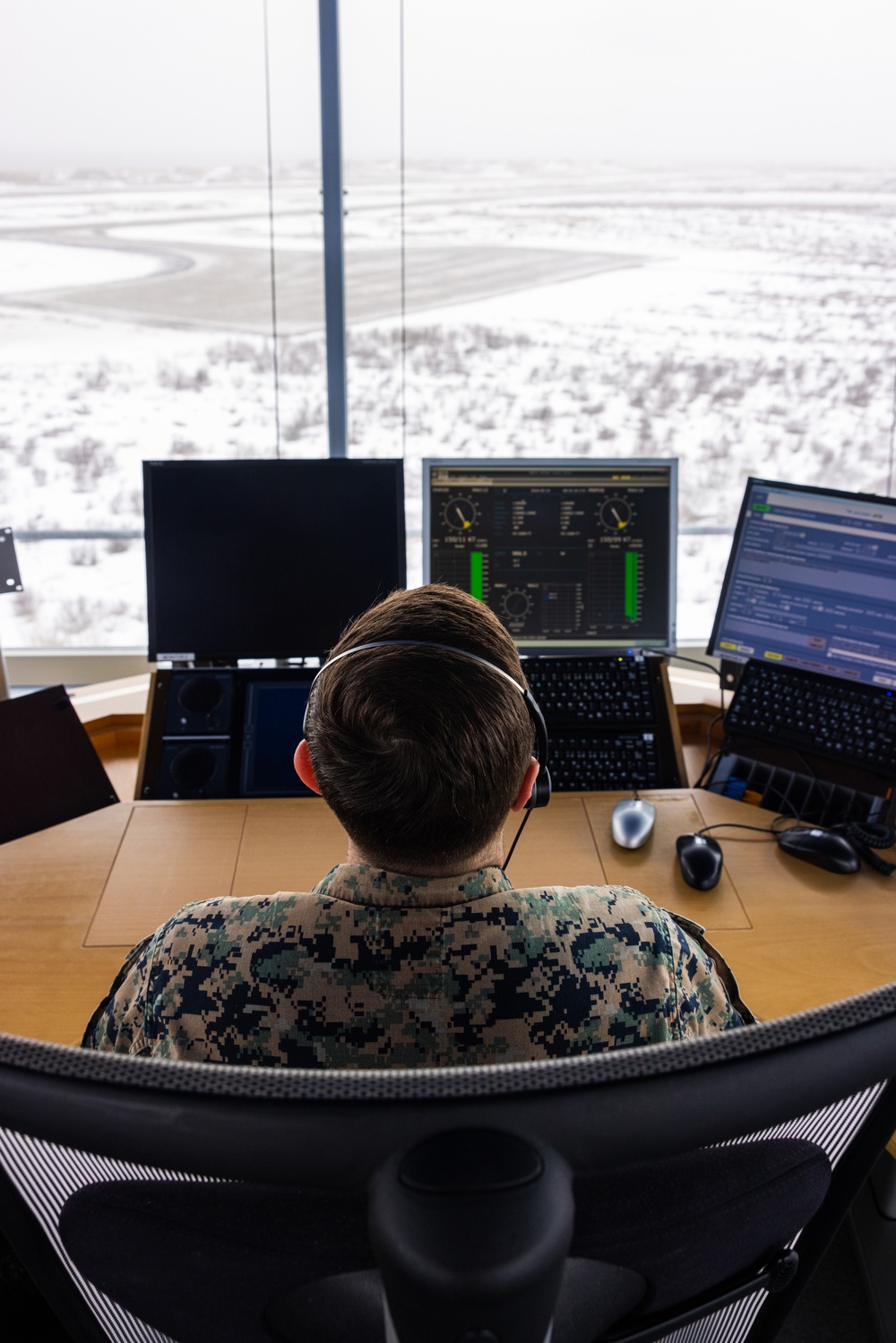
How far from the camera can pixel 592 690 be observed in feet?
6.05

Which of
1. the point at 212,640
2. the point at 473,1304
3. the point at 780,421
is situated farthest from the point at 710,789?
the point at 780,421

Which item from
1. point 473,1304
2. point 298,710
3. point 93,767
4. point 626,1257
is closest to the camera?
point 473,1304

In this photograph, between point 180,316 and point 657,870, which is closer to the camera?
point 657,870

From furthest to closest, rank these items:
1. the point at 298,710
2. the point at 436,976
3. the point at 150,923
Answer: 1. the point at 298,710
2. the point at 150,923
3. the point at 436,976

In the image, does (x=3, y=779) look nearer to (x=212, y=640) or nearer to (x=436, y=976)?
(x=212, y=640)

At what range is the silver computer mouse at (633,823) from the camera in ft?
5.13

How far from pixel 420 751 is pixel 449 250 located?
2.89 m

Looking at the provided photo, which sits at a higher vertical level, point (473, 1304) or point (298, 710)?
point (473, 1304)

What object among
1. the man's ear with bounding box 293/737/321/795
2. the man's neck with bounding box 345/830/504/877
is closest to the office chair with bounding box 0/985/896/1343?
the man's neck with bounding box 345/830/504/877

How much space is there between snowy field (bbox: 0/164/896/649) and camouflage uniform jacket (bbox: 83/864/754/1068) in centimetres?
260

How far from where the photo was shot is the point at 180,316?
334 centimetres

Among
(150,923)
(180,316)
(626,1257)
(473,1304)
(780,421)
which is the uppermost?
(180,316)

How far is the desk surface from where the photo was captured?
1287 mm

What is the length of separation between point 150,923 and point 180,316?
2.50 m
